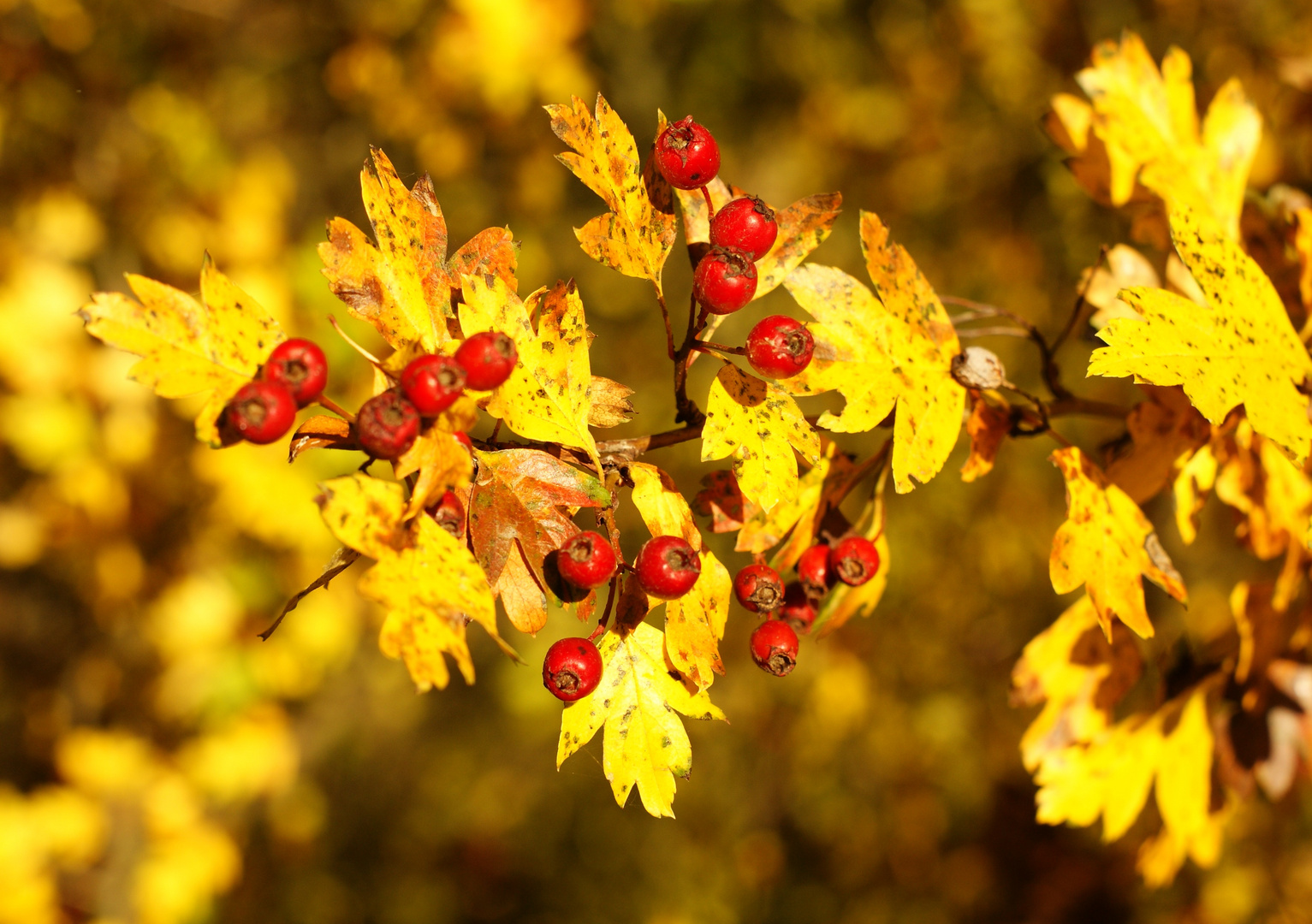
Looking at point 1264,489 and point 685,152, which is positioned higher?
point 685,152

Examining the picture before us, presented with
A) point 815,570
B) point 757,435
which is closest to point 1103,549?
point 815,570

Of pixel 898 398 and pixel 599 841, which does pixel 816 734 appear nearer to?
pixel 599 841

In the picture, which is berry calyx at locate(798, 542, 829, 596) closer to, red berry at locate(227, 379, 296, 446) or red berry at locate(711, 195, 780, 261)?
red berry at locate(711, 195, 780, 261)

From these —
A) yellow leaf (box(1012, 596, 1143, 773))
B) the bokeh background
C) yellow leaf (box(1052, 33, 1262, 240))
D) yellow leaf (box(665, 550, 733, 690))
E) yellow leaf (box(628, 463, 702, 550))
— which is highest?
yellow leaf (box(1052, 33, 1262, 240))

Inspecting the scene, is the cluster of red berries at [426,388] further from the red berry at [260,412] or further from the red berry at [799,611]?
the red berry at [799,611]

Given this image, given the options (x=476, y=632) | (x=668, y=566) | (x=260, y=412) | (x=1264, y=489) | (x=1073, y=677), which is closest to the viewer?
(x=260, y=412)

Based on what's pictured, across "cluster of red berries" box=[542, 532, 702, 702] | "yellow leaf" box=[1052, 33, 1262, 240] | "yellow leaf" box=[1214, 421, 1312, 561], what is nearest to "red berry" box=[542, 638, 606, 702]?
"cluster of red berries" box=[542, 532, 702, 702]

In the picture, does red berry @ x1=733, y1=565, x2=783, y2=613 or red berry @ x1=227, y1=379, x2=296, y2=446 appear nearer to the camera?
red berry @ x1=227, y1=379, x2=296, y2=446

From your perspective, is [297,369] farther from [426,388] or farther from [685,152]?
[685,152]
